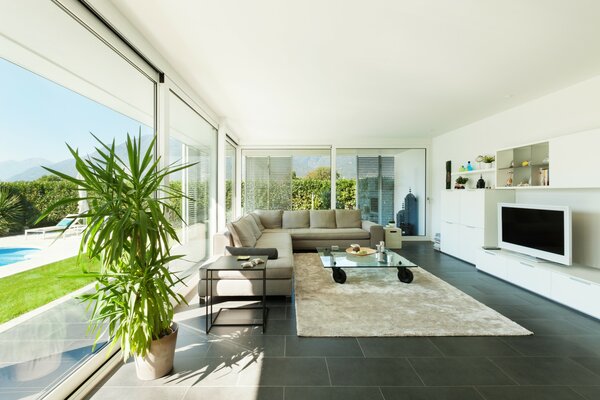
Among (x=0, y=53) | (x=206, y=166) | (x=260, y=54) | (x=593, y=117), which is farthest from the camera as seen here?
(x=206, y=166)

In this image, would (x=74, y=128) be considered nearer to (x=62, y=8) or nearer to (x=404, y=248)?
(x=62, y=8)

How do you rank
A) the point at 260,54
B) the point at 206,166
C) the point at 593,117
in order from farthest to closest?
the point at 206,166, the point at 593,117, the point at 260,54

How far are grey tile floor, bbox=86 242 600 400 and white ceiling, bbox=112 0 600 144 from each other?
272 cm

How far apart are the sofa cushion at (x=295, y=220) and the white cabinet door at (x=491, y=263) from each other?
3577 mm

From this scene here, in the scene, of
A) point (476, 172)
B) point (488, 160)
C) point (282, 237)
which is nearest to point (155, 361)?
point (282, 237)

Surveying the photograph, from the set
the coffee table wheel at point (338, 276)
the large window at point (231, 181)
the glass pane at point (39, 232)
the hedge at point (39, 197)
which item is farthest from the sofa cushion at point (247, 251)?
the large window at point (231, 181)

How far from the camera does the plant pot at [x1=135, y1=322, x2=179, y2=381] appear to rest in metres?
1.93

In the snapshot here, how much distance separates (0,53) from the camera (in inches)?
53.1

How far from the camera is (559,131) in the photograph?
150 inches

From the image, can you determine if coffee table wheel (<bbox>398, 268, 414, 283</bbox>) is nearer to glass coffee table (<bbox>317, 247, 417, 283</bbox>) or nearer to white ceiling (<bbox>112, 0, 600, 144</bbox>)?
glass coffee table (<bbox>317, 247, 417, 283</bbox>)

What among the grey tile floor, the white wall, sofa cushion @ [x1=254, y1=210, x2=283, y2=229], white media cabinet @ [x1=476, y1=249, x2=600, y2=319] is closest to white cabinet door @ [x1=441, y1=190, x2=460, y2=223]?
the white wall

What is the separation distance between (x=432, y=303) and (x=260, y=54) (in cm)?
335

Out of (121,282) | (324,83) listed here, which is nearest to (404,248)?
(324,83)

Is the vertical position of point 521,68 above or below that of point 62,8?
above
